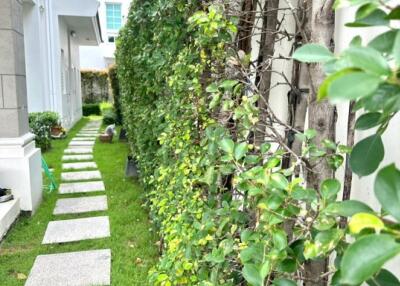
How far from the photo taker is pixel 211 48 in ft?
6.68

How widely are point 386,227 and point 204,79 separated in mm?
1801

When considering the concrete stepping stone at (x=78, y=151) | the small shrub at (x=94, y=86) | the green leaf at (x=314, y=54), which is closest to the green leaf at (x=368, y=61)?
the green leaf at (x=314, y=54)

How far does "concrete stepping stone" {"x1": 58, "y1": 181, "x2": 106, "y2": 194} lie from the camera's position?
18.0 ft

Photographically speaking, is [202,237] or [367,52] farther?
[202,237]

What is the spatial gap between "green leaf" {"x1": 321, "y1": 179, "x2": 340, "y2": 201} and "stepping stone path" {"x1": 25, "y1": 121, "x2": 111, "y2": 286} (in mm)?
2557

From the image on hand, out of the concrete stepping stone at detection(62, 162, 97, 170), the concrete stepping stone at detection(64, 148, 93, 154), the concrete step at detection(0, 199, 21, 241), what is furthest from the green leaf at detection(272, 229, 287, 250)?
the concrete stepping stone at detection(64, 148, 93, 154)

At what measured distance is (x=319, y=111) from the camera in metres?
1.20

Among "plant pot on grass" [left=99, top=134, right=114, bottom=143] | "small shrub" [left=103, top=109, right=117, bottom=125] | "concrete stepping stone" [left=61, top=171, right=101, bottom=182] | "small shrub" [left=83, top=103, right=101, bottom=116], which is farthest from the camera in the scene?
"small shrub" [left=83, top=103, right=101, bottom=116]

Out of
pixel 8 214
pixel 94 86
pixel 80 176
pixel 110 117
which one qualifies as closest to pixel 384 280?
pixel 8 214

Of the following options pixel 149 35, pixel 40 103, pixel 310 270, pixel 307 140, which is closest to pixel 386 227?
pixel 307 140

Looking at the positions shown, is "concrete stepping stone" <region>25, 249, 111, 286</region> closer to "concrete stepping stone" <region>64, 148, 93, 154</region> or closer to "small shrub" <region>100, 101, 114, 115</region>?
"concrete stepping stone" <region>64, 148, 93, 154</region>

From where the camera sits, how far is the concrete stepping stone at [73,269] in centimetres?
297

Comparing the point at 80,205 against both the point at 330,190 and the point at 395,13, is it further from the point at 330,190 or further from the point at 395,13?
the point at 395,13

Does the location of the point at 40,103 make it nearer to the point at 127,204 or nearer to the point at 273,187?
the point at 127,204
